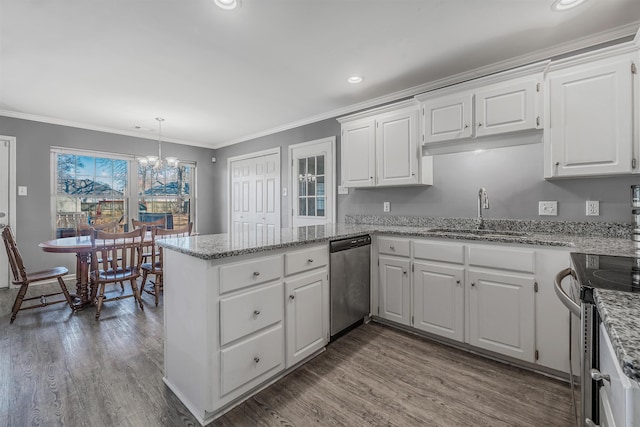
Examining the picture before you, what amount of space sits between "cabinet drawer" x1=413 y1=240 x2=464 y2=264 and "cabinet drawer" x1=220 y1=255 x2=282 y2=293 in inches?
48.7

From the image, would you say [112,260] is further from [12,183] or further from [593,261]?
[593,261]

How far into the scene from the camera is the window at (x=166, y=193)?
201 inches

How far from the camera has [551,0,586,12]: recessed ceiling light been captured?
1797 millimetres

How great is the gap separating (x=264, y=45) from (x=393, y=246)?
2.02 metres

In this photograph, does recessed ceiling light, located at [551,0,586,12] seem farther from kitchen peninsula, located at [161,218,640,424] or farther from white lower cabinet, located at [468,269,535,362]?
white lower cabinet, located at [468,269,535,362]

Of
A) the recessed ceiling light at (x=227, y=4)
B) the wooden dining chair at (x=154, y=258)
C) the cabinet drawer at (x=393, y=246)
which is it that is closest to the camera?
the recessed ceiling light at (x=227, y=4)

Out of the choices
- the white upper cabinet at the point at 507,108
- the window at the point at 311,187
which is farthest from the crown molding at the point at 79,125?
the white upper cabinet at the point at 507,108

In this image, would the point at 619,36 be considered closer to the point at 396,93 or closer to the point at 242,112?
the point at 396,93

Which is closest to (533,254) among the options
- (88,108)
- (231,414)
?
(231,414)

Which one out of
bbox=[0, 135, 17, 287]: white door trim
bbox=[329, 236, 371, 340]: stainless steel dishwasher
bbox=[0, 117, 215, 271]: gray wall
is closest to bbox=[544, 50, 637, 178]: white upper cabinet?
bbox=[329, 236, 371, 340]: stainless steel dishwasher

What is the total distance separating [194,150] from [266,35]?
4139 millimetres

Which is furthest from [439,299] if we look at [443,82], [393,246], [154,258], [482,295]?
[154,258]

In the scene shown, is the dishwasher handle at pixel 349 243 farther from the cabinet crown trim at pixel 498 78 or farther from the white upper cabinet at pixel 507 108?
the cabinet crown trim at pixel 498 78

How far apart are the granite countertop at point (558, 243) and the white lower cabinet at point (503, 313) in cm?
30
